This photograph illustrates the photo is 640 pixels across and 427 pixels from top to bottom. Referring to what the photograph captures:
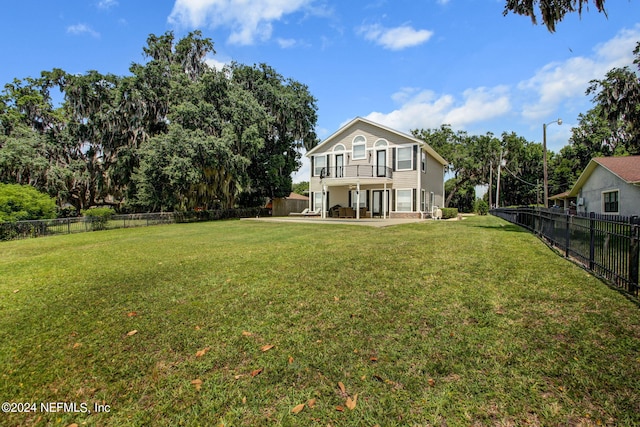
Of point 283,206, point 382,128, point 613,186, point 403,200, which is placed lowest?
point 283,206

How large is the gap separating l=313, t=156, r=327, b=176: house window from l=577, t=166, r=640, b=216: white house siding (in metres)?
18.2

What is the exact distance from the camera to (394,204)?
21.9 meters

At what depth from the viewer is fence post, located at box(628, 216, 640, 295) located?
13.7 ft

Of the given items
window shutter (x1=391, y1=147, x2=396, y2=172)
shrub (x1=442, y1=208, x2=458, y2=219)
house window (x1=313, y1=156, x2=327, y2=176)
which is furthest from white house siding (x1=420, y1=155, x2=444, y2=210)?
house window (x1=313, y1=156, x2=327, y2=176)

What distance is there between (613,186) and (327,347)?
23322mm

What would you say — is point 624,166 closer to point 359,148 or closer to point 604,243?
point 359,148

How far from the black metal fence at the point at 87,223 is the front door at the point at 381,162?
43.5 ft

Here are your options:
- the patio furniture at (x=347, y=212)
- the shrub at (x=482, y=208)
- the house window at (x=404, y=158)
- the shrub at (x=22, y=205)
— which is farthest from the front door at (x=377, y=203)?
the shrub at (x=482, y=208)

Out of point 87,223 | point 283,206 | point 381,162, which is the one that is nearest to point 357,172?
point 381,162

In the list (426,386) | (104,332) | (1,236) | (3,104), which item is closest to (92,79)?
(3,104)

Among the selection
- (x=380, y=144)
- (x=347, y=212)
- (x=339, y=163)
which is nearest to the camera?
(x=347, y=212)

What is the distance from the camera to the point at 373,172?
21688 millimetres

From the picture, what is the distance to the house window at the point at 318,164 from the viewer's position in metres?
Result: 24.1

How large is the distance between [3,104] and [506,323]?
3802 cm
